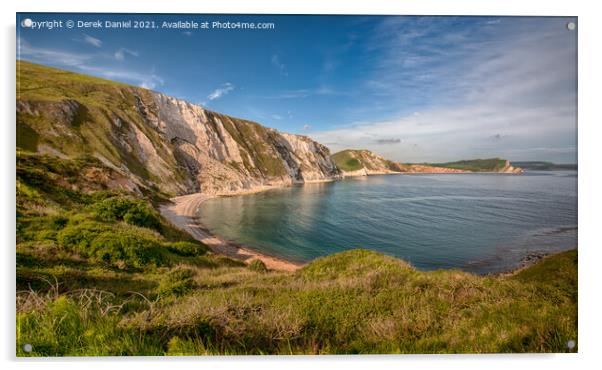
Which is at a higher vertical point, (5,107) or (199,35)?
(199,35)

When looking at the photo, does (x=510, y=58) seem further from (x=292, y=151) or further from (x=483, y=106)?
(x=292, y=151)

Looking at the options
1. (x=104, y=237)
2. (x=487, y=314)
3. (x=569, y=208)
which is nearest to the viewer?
(x=487, y=314)

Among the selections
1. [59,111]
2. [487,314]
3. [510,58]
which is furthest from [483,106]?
[59,111]

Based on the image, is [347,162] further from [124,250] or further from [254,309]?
[254,309]

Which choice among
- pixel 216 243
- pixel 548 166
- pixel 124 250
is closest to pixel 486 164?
pixel 548 166

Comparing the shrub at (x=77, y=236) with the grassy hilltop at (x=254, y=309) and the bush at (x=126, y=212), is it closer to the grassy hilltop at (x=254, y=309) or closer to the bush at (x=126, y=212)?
the grassy hilltop at (x=254, y=309)

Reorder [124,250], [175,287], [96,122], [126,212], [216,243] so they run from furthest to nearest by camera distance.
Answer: [96,122], [216,243], [126,212], [124,250], [175,287]

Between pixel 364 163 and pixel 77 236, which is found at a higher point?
pixel 364 163

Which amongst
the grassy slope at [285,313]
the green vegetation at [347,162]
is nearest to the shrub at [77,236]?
the grassy slope at [285,313]
